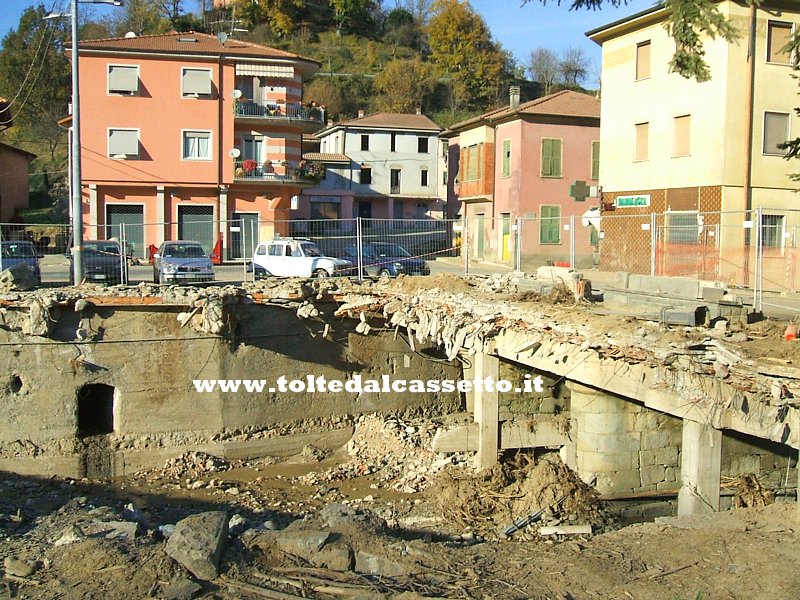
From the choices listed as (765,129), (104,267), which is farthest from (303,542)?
(765,129)

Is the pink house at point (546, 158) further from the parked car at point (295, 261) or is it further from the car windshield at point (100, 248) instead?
the car windshield at point (100, 248)

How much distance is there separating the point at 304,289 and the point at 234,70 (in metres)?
23.7

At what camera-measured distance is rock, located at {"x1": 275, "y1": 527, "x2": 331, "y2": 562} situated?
729 centimetres

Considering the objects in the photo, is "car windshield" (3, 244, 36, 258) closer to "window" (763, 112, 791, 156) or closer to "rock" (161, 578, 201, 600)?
"rock" (161, 578, 201, 600)

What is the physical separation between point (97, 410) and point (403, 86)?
5787 centimetres

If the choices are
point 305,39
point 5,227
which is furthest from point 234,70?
point 305,39

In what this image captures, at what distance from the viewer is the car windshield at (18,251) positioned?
19.2 metres

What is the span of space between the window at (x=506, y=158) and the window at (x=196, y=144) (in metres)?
13.9

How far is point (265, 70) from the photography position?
37.8 meters

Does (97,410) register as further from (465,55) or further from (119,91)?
(465,55)

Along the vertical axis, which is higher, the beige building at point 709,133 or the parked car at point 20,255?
the beige building at point 709,133

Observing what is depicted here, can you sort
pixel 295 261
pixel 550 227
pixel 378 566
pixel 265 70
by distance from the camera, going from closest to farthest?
1. pixel 378 566
2. pixel 295 261
3. pixel 550 227
4. pixel 265 70

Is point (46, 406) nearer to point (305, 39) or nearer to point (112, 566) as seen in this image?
point (112, 566)

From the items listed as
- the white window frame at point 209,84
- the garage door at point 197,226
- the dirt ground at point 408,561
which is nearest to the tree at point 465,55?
the white window frame at point 209,84
